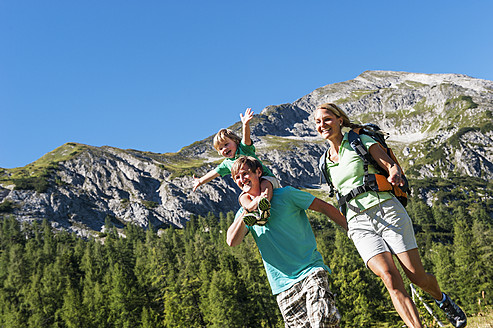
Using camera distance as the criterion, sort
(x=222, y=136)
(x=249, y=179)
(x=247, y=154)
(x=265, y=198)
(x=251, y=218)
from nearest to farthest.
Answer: (x=265, y=198), (x=251, y=218), (x=249, y=179), (x=222, y=136), (x=247, y=154)

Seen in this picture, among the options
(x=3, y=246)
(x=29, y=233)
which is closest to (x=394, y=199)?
(x=3, y=246)

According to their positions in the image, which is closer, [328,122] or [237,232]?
[237,232]

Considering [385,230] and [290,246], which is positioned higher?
[290,246]

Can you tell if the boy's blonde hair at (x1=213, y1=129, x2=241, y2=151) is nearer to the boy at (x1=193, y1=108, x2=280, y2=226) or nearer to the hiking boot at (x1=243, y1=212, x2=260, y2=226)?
the boy at (x1=193, y1=108, x2=280, y2=226)

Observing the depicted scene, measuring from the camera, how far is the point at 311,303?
183 inches

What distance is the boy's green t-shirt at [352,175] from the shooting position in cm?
582

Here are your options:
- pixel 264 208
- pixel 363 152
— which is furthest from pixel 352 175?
pixel 264 208

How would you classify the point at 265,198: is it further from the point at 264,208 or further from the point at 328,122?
the point at 328,122

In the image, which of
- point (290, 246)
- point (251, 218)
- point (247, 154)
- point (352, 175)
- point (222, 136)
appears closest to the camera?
point (251, 218)

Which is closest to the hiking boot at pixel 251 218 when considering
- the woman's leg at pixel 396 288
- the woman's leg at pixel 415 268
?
the woman's leg at pixel 396 288

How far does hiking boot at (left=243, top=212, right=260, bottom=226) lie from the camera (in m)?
4.87

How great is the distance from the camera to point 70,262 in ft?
271

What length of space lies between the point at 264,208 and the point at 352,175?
1.96m

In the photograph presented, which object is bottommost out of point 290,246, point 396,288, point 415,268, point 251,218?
point 396,288
